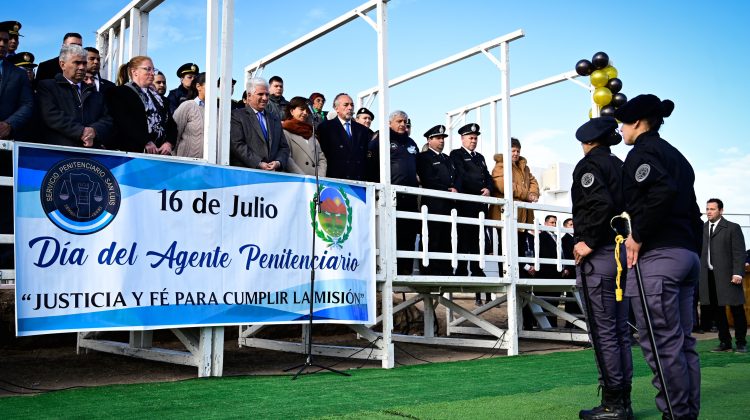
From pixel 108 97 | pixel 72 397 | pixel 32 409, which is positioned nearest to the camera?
pixel 32 409

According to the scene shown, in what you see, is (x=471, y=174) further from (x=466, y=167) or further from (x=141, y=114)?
(x=141, y=114)

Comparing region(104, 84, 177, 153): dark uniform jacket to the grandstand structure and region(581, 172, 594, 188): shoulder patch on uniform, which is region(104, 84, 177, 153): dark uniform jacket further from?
region(581, 172, 594, 188): shoulder patch on uniform

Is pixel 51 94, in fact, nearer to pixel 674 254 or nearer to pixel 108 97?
pixel 108 97

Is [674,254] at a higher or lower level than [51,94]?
lower

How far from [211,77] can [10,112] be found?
1.72 m

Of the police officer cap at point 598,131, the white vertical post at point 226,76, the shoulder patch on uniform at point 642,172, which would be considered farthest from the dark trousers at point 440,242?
the shoulder patch on uniform at point 642,172

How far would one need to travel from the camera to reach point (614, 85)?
1117 centimetres

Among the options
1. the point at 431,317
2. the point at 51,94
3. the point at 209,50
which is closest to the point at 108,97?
the point at 51,94

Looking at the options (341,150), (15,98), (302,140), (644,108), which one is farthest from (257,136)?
(644,108)

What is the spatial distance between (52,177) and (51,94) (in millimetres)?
902

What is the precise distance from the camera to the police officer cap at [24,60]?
6.80 meters

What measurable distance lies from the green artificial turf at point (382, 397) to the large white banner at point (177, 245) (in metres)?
0.60

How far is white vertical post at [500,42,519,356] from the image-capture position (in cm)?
893

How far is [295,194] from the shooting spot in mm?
6832
